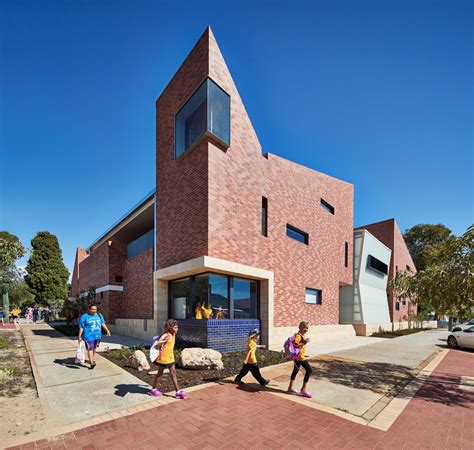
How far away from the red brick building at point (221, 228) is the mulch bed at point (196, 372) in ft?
4.27

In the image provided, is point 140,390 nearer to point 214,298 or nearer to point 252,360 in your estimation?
point 252,360

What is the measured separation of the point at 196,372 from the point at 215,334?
8.40 feet

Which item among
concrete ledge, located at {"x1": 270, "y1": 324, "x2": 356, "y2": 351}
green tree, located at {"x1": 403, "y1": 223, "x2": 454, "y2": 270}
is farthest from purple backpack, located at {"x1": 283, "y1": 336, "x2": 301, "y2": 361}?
green tree, located at {"x1": 403, "y1": 223, "x2": 454, "y2": 270}

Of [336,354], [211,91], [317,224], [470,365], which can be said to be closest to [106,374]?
[336,354]

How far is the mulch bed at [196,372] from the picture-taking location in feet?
23.8

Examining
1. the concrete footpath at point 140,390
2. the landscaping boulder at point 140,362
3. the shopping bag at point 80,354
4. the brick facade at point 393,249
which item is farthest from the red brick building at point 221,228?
the brick facade at point 393,249

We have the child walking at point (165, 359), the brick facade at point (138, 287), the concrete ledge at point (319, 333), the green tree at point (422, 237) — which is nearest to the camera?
the child walking at point (165, 359)

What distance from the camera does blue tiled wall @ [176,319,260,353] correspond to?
10789 millimetres

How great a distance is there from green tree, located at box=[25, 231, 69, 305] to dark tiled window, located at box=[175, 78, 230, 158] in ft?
116

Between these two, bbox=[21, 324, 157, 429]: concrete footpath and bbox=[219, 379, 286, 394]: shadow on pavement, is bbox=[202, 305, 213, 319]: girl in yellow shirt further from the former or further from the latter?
bbox=[219, 379, 286, 394]: shadow on pavement

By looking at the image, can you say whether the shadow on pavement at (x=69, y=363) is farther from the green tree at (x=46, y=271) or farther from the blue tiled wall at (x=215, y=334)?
the green tree at (x=46, y=271)

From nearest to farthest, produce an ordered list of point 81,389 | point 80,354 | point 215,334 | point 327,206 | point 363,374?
point 81,389
point 80,354
point 363,374
point 215,334
point 327,206

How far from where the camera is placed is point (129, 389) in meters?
6.66

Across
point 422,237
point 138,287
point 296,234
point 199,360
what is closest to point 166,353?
point 199,360
